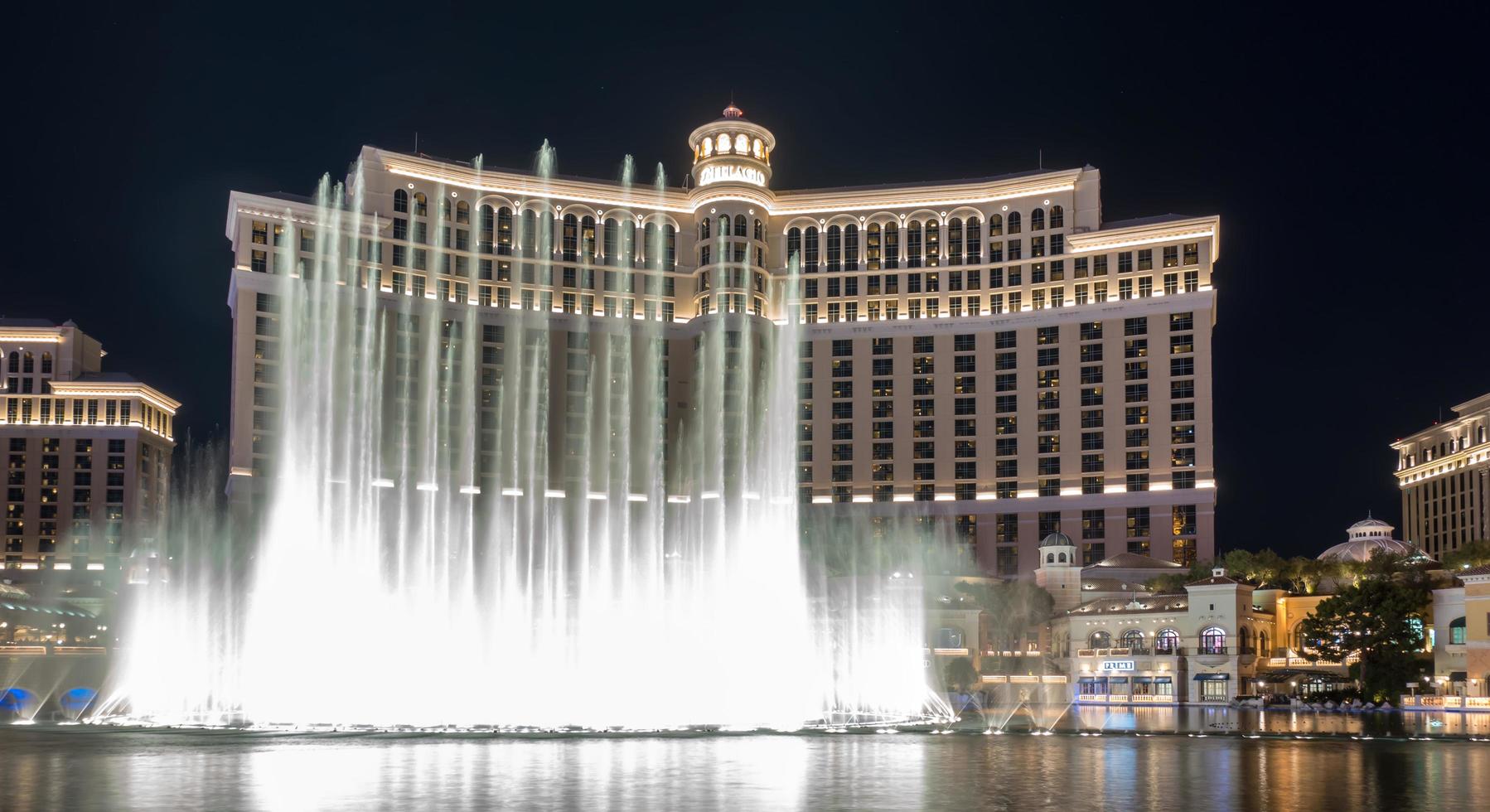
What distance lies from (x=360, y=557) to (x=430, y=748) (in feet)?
57.6

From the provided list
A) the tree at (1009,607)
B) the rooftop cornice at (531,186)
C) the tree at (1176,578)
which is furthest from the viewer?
the rooftop cornice at (531,186)

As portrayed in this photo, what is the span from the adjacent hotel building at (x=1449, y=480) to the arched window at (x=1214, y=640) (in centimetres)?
4991

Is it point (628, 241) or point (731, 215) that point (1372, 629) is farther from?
point (628, 241)

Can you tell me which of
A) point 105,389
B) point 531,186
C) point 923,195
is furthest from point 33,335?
point 923,195

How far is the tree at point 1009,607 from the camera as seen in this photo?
9412 centimetres

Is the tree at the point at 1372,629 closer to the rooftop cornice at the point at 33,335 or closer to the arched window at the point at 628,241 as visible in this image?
the arched window at the point at 628,241

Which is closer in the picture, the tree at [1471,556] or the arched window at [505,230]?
the tree at [1471,556]

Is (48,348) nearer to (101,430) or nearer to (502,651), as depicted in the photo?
(101,430)

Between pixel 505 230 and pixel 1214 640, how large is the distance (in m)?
59.4

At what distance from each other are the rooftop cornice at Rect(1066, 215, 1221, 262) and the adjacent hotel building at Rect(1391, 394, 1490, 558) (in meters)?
36.7

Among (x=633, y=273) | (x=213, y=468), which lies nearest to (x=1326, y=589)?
(x=633, y=273)

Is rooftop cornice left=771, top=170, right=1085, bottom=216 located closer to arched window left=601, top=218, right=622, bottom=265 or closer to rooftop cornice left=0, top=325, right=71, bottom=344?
arched window left=601, top=218, right=622, bottom=265

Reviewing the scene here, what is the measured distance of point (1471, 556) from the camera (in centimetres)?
8662

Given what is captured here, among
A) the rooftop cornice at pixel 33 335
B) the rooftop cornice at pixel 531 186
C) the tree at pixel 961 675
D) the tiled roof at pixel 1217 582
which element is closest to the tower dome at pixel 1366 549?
the tiled roof at pixel 1217 582
